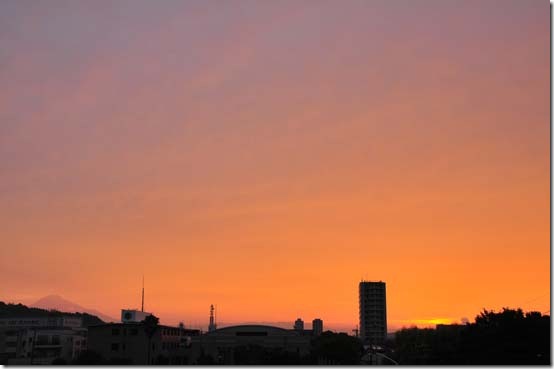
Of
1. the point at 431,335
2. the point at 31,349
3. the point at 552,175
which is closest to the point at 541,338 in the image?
the point at 552,175

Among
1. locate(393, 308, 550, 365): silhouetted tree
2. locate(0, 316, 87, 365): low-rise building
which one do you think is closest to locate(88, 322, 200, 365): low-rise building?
locate(0, 316, 87, 365): low-rise building

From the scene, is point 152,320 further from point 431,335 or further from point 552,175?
point 552,175

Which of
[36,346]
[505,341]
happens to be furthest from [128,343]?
[505,341]

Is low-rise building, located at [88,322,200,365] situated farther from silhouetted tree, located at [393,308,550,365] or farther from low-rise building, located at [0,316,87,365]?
silhouetted tree, located at [393,308,550,365]

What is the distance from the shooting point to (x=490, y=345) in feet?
263

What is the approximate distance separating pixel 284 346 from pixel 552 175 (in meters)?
109

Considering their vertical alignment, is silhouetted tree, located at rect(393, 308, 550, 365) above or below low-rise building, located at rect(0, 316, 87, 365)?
above

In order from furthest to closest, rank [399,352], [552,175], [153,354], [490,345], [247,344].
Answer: [399,352], [247,344], [153,354], [490,345], [552,175]

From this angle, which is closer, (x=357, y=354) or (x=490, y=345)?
(x=490, y=345)

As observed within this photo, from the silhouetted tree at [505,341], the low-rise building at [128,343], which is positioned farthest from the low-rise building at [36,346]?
the silhouetted tree at [505,341]

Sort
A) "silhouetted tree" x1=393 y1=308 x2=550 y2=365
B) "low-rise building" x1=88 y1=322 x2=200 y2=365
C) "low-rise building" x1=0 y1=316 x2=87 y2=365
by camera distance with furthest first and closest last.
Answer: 1. "low-rise building" x1=0 y1=316 x2=87 y2=365
2. "low-rise building" x1=88 y1=322 x2=200 y2=365
3. "silhouetted tree" x1=393 y1=308 x2=550 y2=365

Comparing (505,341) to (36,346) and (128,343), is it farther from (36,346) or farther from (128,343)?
(36,346)

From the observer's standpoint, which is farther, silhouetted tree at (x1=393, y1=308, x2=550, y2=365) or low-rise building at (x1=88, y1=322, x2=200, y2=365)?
Answer: low-rise building at (x1=88, y1=322, x2=200, y2=365)

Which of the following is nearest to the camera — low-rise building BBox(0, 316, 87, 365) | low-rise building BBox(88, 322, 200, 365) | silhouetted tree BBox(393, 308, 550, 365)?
silhouetted tree BBox(393, 308, 550, 365)
